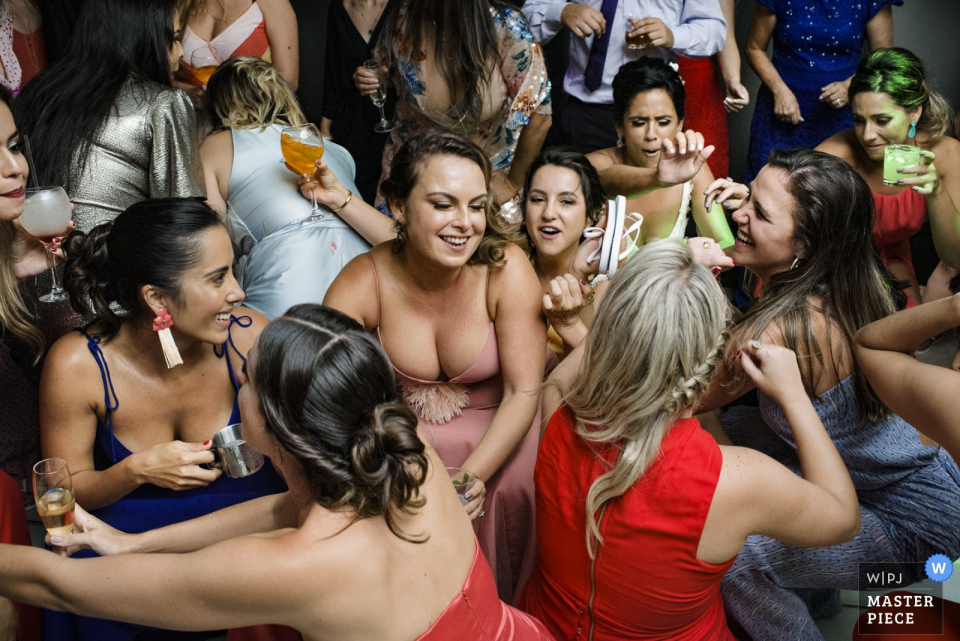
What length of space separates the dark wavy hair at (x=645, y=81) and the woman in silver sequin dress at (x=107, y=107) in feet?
5.68

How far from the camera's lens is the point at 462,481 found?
2059 millimetres

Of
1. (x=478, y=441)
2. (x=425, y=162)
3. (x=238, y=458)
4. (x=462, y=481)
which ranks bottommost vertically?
(x=478, y=441)

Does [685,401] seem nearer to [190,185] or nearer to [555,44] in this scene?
[190,185]

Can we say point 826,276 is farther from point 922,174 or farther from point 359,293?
point 359,293

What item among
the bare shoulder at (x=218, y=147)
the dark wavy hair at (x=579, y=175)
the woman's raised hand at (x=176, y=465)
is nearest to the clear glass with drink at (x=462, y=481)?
the woman's raised hand at (x=176, y=465)

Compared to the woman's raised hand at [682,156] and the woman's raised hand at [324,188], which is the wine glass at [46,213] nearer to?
the woman's raised hand at [324,188]

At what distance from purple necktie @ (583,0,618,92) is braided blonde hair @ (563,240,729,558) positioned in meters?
2.21

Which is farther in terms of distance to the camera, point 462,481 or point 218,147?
point 218,147

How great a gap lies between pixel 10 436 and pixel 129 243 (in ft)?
3.30

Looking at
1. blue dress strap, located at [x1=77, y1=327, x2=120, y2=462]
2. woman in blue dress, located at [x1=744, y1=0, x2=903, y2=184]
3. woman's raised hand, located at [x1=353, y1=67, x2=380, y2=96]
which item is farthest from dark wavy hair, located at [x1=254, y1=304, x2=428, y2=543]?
woman in blue dress, located at [x1=744, y1=0, x2=903, y2=184]

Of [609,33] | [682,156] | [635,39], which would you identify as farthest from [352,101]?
[682,156]

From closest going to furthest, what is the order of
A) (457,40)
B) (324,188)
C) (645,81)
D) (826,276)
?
(826,276) < (324,188) < (457,40) < (645,81)

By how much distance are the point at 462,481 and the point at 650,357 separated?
67 cm

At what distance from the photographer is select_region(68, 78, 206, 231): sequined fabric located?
8.35 ft
